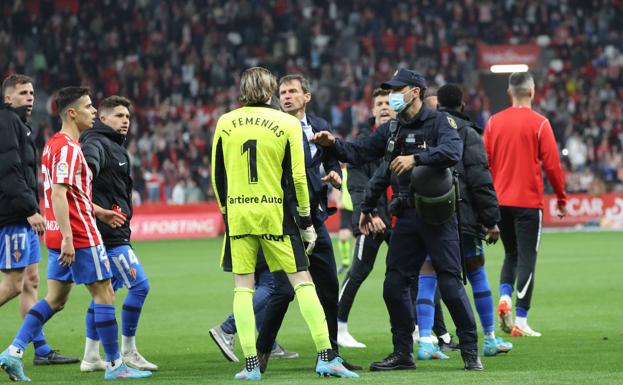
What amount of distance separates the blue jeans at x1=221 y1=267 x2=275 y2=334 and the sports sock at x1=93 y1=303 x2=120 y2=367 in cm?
129

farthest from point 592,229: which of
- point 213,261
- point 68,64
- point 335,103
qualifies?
point 68,64

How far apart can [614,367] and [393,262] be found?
1796mm

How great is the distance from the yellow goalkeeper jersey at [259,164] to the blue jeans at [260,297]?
176 centimetres

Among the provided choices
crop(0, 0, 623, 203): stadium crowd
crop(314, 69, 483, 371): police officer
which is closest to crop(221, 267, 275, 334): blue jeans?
crop(314, 69, 483, 371): police officer

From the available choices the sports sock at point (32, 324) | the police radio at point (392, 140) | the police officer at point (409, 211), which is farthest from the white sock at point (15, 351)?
the police radio at point (392, 140)

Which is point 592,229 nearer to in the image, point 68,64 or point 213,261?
point 213,261

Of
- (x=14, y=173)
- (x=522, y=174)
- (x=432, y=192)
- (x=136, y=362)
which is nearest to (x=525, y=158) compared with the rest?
(x=522, y=174)

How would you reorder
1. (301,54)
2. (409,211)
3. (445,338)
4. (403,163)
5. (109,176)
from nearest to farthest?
(403,163) < (409,211) < (109,176) < (445,338) < (301,54)

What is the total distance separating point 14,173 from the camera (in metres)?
9.95

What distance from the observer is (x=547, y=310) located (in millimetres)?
13570

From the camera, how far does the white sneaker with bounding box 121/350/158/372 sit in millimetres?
9422

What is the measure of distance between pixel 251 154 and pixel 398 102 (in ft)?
4.12

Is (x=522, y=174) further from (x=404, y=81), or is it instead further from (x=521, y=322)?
(x=404, y=81)

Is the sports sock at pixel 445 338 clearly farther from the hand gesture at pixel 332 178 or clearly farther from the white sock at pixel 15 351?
the white sock at pixel 15 351
